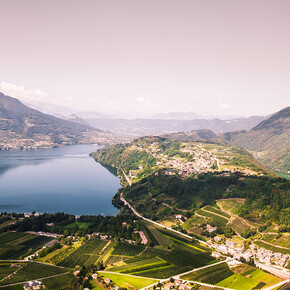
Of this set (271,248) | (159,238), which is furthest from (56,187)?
(271,248)

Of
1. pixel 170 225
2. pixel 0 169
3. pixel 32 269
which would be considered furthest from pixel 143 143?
pixel 32 269

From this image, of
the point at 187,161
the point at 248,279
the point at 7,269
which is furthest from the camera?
the point at 187,161

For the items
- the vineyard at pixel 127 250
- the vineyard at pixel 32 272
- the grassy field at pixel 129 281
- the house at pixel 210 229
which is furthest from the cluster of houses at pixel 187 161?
the vineyard at pixel 32 272

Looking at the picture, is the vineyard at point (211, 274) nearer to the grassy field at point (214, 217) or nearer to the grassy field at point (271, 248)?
the grassy field at point (271, 248)

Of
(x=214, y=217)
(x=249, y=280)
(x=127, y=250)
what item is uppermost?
(x=214, y=217)

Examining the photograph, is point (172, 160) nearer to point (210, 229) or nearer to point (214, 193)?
point (214, 193)

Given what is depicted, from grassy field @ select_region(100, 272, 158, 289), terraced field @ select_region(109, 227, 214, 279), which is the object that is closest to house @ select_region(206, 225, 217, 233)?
terraced field @ select_region(109, 227, 214, 279)
